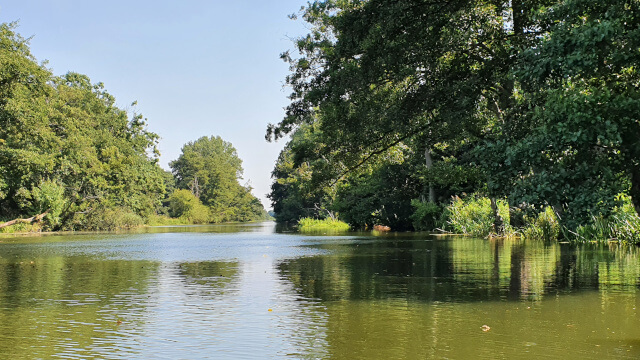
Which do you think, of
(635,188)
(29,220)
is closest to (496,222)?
(635,188)

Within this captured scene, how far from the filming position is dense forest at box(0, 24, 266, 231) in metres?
35.1

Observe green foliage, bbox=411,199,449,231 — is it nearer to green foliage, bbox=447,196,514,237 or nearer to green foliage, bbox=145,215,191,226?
green foliage, bbox=447,196,514,237

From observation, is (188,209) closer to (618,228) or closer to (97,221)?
(97,221)

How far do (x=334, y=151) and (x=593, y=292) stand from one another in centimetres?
1737

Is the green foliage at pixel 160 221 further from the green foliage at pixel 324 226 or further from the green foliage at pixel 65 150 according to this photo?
the green foliage at pixel 324 226

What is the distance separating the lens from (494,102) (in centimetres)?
2400

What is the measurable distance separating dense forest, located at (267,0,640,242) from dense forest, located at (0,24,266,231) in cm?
1713

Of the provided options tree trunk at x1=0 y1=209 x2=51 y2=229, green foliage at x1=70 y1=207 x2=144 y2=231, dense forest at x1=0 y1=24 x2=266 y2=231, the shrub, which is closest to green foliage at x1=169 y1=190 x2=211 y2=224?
dense forest at x1=0 y1=24 x2=266 y2=231

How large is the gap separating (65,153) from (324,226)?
75.4 ft

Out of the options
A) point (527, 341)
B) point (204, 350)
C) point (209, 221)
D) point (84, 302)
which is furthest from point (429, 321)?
point (209, 221)

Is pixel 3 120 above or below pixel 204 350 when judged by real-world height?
above

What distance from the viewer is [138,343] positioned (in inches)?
243

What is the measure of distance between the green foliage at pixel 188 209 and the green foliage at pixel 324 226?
49931mm

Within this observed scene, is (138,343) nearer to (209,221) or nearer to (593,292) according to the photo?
(593,292)
